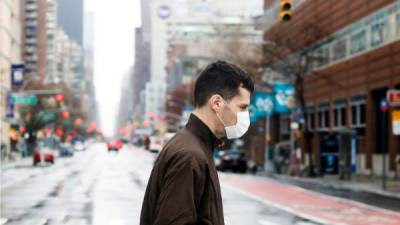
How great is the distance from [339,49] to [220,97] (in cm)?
5127

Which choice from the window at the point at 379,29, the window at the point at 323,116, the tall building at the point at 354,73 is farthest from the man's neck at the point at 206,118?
the window at the point at 323,116

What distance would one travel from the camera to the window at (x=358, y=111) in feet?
161

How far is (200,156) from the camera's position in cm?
364

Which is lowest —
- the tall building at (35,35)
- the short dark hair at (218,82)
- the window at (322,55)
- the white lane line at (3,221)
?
the white lane line at (3,221)

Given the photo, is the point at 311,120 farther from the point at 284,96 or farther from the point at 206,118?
the point at 206,118

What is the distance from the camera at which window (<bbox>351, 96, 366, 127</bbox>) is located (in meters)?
49.1

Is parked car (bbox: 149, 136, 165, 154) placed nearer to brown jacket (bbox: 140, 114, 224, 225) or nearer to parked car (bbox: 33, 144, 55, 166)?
parked car (bbox: 33, 144, 55, 166)

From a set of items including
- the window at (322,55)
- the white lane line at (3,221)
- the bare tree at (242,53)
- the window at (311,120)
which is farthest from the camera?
the window at (311,120)

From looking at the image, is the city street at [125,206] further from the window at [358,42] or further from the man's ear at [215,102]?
the window at [358,42]

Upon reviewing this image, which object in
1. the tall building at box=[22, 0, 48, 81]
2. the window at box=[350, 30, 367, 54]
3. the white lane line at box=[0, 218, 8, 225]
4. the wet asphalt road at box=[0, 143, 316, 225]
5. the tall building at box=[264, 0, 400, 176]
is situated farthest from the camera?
the tall building at box=[22, 0, 48, 81]

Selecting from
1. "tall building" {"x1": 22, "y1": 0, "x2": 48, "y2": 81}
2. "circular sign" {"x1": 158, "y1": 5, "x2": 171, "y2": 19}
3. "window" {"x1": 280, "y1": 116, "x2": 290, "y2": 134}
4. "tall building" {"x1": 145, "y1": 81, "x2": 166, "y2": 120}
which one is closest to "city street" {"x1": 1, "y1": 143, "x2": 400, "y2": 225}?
"circular sign" {"x1": 158, "y1": 5, "x2": 171, "y2": 19}

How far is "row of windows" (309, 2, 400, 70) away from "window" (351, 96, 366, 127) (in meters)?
3.04

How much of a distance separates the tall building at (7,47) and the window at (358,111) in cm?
4211

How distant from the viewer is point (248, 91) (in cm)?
404
